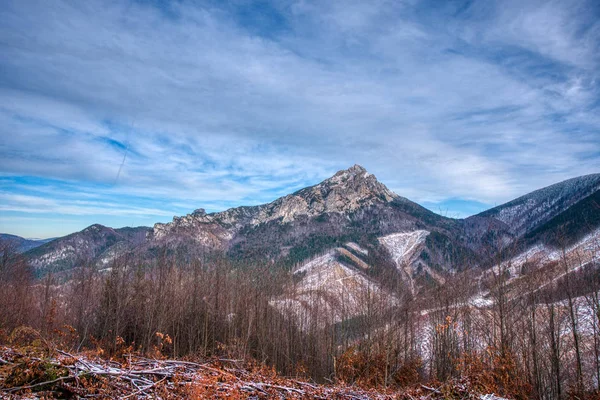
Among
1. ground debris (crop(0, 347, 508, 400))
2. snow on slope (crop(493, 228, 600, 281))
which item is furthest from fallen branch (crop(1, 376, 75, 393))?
snow on slope (crop(493, 228, 600, 281))

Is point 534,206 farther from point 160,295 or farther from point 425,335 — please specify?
point 160,295

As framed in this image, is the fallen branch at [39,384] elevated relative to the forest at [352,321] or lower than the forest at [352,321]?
elevated

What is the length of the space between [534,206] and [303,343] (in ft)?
663

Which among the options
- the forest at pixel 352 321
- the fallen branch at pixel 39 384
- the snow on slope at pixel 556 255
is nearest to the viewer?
the fallen branch at pixel 39 384

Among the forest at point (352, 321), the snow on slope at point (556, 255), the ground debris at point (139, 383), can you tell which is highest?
the snow on slope at point (556, 255)

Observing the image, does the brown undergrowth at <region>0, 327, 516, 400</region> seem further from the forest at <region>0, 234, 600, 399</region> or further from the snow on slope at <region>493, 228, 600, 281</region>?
the snow on slope at <region>493, 228, 600, 281</region>

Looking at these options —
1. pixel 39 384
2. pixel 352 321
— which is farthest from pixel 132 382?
pixel 352 321

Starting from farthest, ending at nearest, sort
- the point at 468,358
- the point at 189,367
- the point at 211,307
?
1. the point at 211,307
2. the point at 468,358
3. the point at 189,367

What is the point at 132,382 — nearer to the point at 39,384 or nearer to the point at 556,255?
the point at 39,384

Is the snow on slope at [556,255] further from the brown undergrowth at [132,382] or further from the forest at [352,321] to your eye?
the brown undergrowth at [132,382]

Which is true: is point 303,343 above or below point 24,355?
below

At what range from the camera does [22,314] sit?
25.8 meters

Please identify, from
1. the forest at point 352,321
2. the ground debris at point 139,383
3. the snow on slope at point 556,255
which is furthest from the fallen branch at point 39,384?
the snow on slope at point 556,255

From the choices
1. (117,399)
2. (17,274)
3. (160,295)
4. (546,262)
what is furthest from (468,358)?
(17,274)
